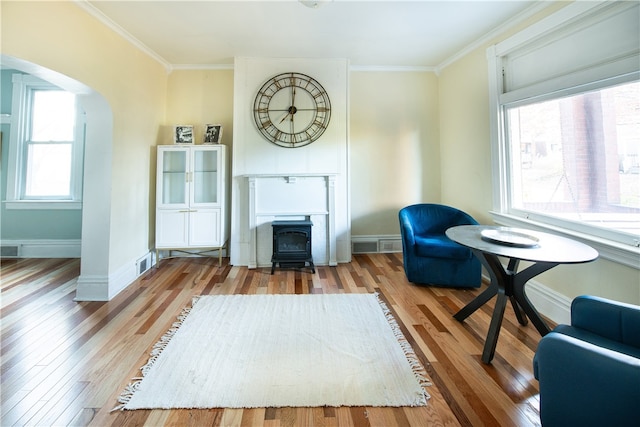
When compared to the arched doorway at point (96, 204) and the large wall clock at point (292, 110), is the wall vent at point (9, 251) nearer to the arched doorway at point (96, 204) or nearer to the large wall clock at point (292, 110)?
the arched doorway at point (96, 204)

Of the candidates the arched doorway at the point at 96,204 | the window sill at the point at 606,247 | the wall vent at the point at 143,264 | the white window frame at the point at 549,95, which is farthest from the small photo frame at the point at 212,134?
the window sill at the point at 606,247

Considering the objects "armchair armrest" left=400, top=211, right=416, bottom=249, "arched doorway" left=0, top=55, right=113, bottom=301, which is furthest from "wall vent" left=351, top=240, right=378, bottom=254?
"arched doorway" left=0, top=55, right=113, bottom=301

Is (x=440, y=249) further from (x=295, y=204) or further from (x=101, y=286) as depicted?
(x=101, y=286)

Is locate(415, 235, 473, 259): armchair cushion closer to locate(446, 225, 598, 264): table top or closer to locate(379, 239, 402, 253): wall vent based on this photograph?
locate(446, 225, 598, 264): table top

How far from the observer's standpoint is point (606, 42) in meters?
1.95

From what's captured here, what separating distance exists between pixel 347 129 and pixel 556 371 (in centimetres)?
327

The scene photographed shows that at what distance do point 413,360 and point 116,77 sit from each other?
12.0 feet

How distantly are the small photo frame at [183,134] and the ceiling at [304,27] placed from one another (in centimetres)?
87

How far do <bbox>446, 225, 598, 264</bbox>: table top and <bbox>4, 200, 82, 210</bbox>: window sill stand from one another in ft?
16.2

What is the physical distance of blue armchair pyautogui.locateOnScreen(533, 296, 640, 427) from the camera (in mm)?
846

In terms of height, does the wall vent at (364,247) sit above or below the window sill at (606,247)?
below

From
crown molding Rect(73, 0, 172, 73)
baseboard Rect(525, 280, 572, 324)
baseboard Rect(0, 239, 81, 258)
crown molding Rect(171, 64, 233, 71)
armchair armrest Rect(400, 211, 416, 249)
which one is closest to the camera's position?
baseboard Rect(525, 280, 572, 324)

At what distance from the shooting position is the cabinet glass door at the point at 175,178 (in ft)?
11.8

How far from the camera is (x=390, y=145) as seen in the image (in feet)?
13.6
